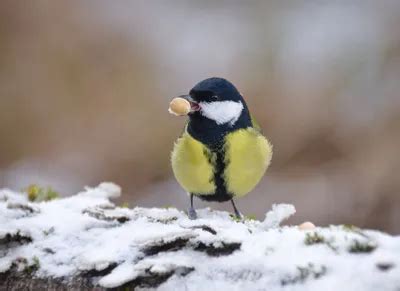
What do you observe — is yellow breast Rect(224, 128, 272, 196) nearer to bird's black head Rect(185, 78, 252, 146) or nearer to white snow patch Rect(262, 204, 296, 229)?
bird's black head Rect(185, 78, 252, 146)

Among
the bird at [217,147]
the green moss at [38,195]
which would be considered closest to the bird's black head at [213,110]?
the bird at [217,147]

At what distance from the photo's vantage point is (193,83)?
11.4 feet

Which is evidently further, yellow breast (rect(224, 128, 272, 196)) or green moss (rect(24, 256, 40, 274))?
yellow breast (rect(224, 128, 272, 196))

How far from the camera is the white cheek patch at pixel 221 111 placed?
122 centimetres

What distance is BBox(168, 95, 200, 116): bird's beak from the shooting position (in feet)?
3.76

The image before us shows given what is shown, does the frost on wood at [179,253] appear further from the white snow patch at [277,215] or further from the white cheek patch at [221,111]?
the white cheek patch at [221,111]

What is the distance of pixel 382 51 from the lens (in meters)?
3.29

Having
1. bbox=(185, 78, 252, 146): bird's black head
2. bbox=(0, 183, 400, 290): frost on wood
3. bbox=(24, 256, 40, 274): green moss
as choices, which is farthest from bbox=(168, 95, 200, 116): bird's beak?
bbox=(24, 256, 40, 274): green moss

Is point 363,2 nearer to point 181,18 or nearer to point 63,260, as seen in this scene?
point 181,18

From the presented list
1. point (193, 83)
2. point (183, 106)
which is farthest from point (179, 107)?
point (193, 83)

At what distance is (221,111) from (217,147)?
7 cm

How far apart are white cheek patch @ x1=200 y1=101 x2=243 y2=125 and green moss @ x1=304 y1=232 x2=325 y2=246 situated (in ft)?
1.42

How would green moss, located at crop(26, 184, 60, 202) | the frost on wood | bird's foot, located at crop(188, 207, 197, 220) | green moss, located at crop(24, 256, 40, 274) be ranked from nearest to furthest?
the frost on wood
green moss, located at crop(24, 256, 40, 274)
bird's foot, located at crop(188, 207, 197, 220)
green moss, located at crop(26, 184, 60, 202)

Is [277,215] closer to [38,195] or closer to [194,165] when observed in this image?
[194,165]
